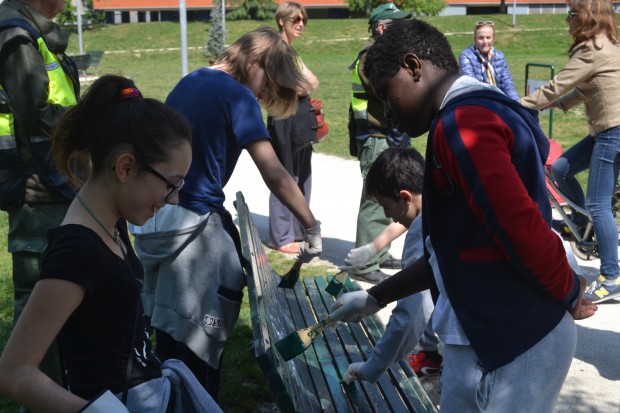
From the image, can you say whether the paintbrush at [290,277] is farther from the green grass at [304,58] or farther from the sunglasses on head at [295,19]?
the sunglasses on head at [295,19]

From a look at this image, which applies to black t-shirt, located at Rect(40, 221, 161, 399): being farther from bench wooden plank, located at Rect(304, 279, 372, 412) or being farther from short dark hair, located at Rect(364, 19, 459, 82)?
bench wooden plank, located at Rect(304, 279, 372, 412)

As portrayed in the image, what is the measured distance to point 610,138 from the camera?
5.84 m

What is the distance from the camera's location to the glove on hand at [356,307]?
3.02 meters

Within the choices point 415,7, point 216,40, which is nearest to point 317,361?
point 216,40

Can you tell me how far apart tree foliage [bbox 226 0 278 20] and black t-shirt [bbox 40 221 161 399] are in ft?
187

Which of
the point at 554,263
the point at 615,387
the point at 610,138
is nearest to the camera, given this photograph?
the point at 554,263

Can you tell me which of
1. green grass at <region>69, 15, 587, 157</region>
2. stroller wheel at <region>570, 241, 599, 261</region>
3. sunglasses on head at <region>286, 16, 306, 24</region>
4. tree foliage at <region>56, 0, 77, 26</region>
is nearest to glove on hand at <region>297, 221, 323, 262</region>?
→ stroller wheel at <region>570, 241, 599, 261</region>

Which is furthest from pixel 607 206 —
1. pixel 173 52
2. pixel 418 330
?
pixel 173 52

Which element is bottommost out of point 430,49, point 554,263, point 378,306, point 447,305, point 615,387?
point 615,387

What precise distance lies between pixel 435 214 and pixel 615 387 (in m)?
2.78

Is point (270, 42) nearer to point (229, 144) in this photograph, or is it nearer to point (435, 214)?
point (229, 144)

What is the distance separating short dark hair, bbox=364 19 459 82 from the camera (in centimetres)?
237

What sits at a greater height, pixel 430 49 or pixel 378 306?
pixel 430 49

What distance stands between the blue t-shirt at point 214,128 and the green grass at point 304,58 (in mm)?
383
